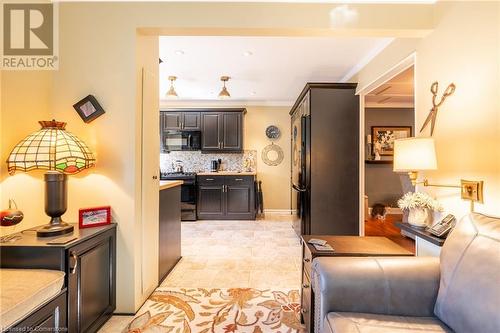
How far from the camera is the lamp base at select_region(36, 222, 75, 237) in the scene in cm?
157

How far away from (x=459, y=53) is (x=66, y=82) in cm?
282

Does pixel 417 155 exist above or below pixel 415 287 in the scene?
above

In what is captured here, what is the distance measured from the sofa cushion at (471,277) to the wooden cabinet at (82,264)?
1.96 m

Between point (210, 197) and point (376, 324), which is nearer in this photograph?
point (376, 324)

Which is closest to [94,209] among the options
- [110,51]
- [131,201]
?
[131,201]

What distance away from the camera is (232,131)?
17.7 ft

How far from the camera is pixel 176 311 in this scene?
2.02 m

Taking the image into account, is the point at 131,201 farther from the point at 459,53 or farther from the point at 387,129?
the point at 387,129

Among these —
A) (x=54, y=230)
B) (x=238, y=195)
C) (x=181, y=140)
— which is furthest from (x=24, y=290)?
(x=181, y=140)

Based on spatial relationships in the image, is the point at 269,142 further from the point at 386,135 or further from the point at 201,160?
the point at 386,135

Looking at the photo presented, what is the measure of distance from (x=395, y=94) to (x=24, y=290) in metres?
5.18

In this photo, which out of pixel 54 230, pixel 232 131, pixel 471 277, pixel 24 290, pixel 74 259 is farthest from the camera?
pixel 232 131

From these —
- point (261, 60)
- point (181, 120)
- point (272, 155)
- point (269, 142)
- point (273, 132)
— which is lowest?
point (272, 155)

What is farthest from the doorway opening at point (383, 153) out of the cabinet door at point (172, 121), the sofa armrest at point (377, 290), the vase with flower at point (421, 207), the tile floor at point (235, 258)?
the sofa armrest at point (377, 290)
